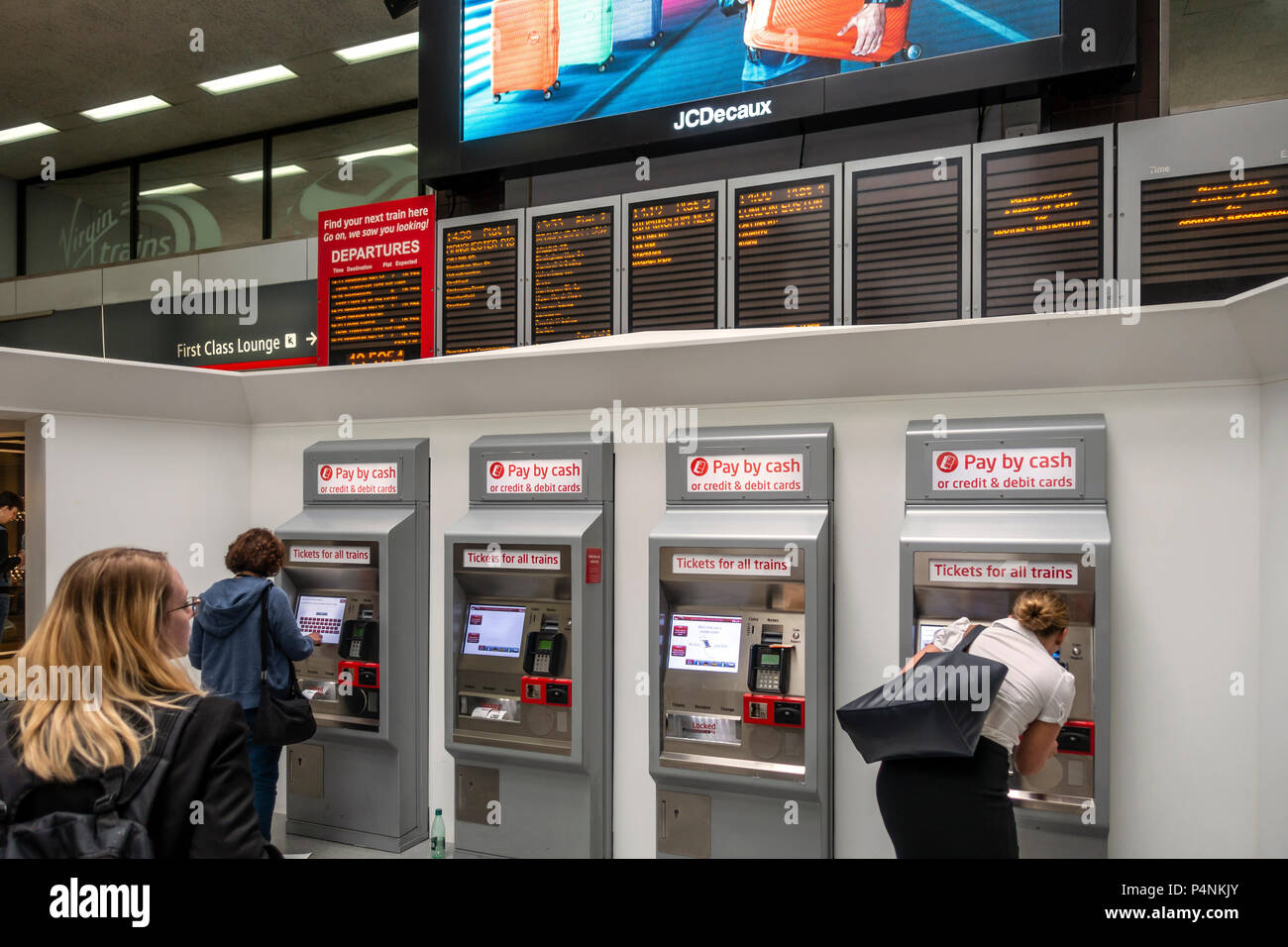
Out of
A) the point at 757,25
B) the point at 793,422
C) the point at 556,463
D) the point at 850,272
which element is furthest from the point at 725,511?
the point at 757,25

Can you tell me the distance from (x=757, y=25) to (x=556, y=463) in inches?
92.1

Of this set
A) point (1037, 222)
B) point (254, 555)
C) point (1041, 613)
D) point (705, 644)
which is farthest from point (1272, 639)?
point (254, 555)

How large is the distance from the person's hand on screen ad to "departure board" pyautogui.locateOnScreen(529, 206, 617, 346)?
4.52ft

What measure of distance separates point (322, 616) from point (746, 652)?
2195mm

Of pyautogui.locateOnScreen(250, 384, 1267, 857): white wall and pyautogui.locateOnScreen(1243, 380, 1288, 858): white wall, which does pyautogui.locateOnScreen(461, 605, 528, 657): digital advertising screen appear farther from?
pyautogui.locateOnScreen(1243, 380, 1288, 858): white wall

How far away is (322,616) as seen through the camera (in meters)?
4.37

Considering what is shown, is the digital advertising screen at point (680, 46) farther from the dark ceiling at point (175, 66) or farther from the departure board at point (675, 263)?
the dark ceiling at point (175, 66)

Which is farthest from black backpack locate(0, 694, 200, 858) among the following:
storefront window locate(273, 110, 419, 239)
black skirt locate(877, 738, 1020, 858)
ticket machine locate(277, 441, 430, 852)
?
storefront window locate(273, 110, 419, 239)

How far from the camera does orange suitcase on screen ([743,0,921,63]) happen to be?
3.97 m

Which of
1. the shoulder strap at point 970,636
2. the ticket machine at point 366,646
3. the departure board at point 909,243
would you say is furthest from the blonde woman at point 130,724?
the departure board at point 909,243

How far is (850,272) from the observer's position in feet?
12.8

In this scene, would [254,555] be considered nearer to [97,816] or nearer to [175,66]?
[97,816]

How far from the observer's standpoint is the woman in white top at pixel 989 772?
8.20 feet

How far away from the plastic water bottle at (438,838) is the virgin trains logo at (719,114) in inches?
138
